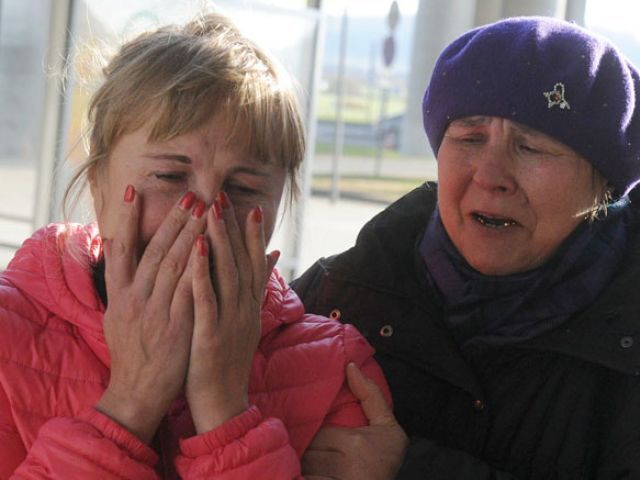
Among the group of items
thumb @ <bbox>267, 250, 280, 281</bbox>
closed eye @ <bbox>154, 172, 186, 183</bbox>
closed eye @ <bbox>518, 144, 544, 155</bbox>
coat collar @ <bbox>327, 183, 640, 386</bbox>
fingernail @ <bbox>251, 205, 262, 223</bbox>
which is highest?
closed eye @ <bbox>518, 144, 544, 155</bbox>

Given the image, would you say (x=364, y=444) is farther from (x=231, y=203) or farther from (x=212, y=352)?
(x=231, y=203)

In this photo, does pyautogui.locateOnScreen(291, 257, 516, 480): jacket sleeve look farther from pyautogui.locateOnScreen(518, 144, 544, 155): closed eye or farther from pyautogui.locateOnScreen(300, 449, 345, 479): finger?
pyautogui.locateOnScreen(518, 144, 544, 155): closed eye

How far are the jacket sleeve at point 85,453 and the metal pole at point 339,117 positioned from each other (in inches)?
297

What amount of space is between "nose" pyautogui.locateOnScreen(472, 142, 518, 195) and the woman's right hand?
2.54ft

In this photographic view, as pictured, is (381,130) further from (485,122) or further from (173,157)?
(173,157)

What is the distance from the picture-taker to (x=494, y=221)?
2428 millimetres

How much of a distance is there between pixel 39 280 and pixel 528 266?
1.15m

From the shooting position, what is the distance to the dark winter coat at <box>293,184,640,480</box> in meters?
2.25

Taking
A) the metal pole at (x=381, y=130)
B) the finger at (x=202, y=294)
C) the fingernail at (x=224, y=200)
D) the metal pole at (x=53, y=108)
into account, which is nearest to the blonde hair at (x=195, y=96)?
the fingernail at (x=224, y=200)

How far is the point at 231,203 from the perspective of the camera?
192 centimetres

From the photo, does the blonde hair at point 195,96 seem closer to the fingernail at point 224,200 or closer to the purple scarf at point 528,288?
the fingernail at point 224,200

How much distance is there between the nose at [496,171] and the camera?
93.0 inches

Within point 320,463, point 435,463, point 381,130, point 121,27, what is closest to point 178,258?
point 320,463

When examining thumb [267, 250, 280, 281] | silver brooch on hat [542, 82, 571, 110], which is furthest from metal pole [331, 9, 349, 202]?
thumb [267, 250, 280, 281]
